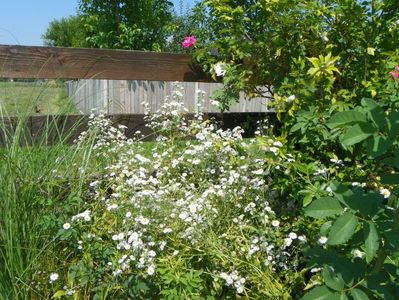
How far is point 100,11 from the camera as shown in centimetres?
726

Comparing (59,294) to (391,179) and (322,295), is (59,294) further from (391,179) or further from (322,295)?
(391,179)

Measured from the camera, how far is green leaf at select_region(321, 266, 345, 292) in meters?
1.42

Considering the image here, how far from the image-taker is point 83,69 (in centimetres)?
336

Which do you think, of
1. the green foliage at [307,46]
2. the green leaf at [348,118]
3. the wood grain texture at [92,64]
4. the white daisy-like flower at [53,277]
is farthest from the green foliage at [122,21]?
the green leaf at [348,118]

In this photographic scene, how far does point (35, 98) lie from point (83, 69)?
58 cm

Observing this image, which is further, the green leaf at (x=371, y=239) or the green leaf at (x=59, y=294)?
the green leaf at (x=59, y=294)

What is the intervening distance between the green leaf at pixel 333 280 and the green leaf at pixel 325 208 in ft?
0.53

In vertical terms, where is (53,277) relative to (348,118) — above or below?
below

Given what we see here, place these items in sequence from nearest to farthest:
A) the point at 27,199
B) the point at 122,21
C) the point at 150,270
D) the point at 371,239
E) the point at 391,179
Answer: the point at 371,239, the point at 391,179, the point at 150,270, the point at 27,199, the point at 122,21

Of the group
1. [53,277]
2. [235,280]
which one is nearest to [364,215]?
[235,280]

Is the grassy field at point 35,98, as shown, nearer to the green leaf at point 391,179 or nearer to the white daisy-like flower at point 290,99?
the white daisy-like flower at point 290,99

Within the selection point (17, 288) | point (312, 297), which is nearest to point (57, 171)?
point (17, 288)

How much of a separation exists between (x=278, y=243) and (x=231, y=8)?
1.61 m

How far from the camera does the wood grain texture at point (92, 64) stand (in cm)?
313
